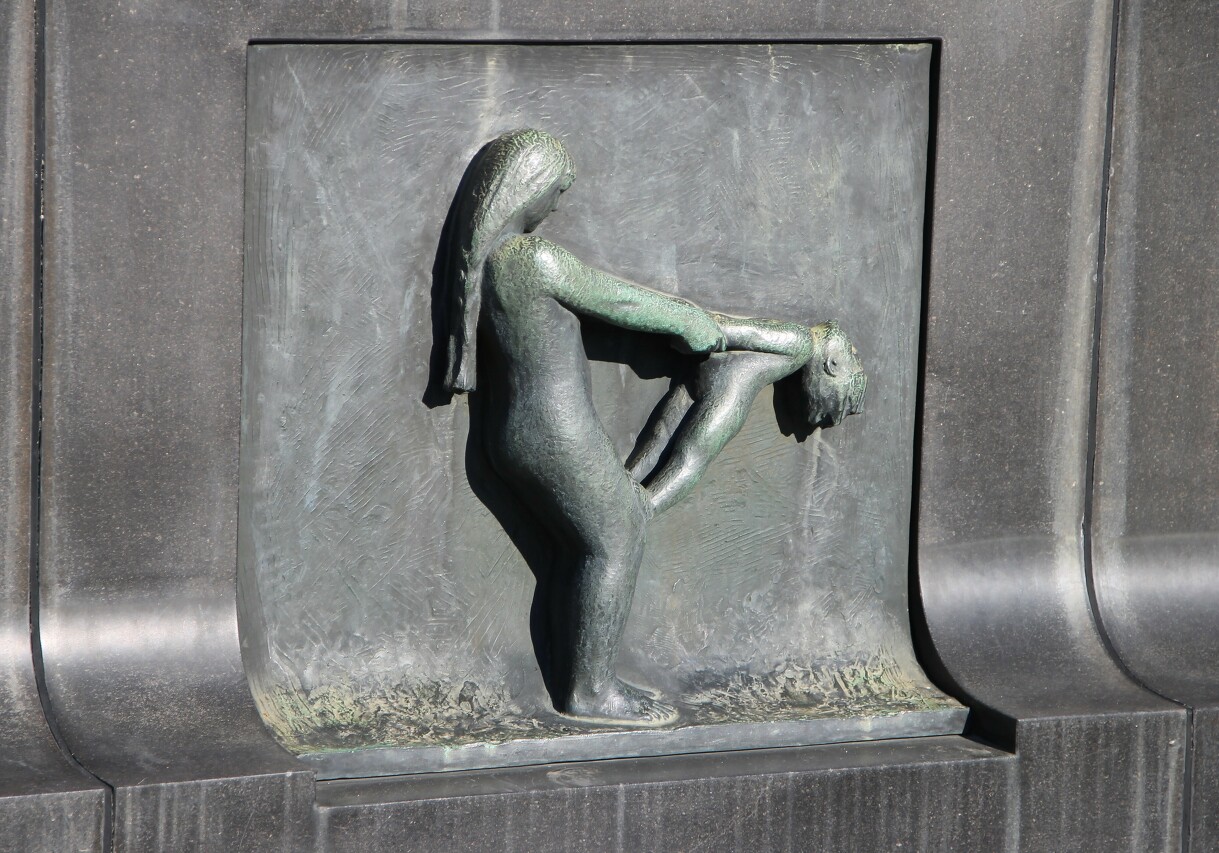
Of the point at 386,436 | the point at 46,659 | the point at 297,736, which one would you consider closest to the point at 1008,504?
the point at 386,436

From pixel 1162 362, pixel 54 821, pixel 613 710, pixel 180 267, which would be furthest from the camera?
pixel 1162 362

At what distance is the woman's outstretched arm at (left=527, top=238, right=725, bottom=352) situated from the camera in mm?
4766

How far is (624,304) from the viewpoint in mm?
4852

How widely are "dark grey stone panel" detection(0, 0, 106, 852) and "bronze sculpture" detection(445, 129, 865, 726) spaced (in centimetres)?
123

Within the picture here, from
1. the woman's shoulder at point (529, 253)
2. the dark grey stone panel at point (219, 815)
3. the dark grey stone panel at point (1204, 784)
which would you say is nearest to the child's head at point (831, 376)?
the woman's shoulder at point (529, 253)

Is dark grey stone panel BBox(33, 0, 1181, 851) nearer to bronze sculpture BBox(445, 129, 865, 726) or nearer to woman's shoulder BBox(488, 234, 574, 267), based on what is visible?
bronze sculpture BBox(445, 129, 865, 726)

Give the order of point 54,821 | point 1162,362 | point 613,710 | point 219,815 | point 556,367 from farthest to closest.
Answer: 1. point 1162,362
2. point 613,710
3. point 556,367
4. point 219,815
5. point 54,821

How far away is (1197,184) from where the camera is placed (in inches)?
221

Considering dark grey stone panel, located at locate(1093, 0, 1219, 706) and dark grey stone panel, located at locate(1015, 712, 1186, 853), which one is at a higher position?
dark grey stone panel, located at locate(1093, 0, 1219, 706)

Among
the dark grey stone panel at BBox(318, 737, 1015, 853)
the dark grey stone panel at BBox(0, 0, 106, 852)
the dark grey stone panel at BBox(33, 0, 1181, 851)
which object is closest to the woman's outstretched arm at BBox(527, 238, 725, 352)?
the dark grey stone panel at BBox(33, 0, 1181, 851)

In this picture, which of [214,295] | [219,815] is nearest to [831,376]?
[214,295]

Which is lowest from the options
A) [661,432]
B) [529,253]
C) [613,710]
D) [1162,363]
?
[613,710]

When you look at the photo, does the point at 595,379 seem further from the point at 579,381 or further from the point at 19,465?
the point at 19,465

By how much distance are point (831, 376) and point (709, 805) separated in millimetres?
1404
